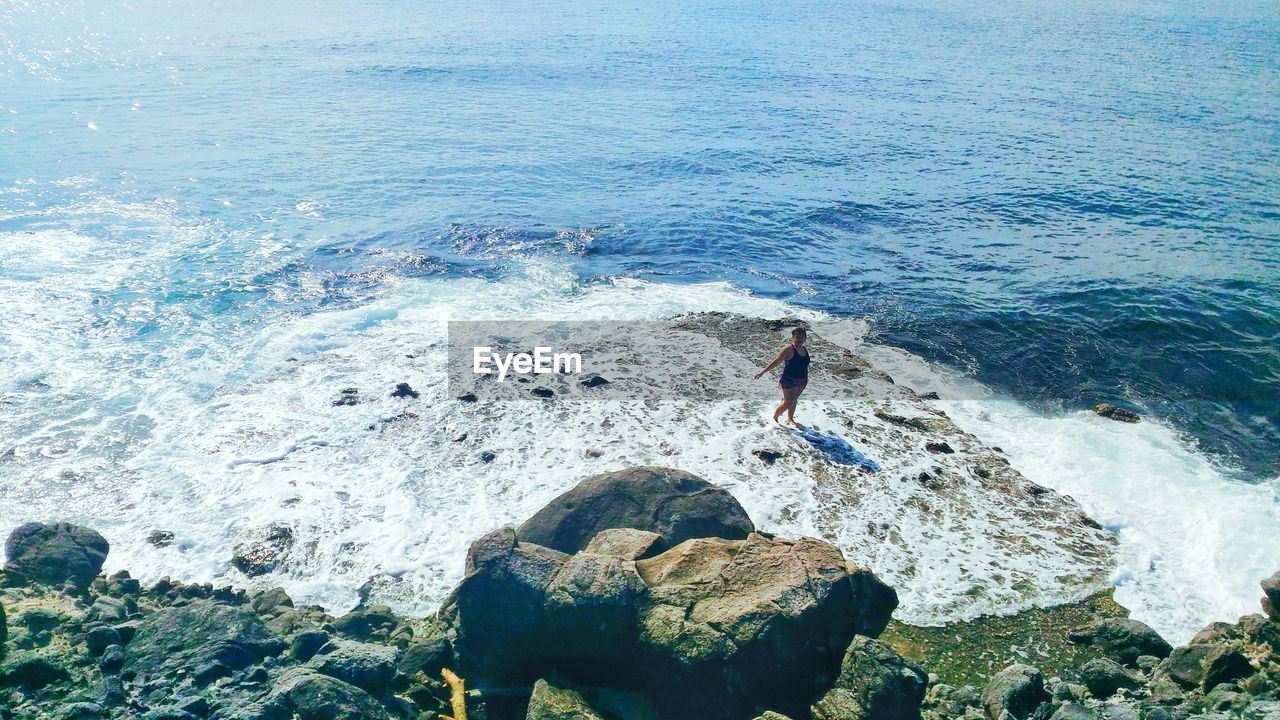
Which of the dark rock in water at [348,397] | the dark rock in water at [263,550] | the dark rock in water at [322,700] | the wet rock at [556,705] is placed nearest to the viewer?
the dark rock in water at [322,700]

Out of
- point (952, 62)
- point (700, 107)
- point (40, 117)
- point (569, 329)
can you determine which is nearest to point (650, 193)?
point (569, 329)

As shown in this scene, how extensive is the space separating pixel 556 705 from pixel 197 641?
4344 millimetres

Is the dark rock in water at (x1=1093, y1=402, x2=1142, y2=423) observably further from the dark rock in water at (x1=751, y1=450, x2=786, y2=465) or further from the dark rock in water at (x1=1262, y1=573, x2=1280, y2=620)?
the dark rock in water at (x1=751, y1=450, x2=786, y2=465)

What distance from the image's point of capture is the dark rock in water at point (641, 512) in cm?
1202

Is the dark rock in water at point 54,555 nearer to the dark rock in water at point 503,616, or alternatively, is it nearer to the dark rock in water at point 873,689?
the dark rock in water at point 503,616

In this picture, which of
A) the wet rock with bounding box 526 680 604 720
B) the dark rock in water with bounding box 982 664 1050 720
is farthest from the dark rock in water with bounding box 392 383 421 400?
the dark rock in water with bounding box 982 664 1050 720

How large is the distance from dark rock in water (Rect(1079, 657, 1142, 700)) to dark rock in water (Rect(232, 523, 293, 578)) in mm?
11931

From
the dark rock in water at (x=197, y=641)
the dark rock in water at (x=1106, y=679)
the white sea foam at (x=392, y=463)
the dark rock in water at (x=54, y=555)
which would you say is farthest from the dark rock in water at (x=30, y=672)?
the dark rock in water at (x=1106, y=679)

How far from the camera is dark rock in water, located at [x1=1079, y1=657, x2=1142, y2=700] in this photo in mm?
10125

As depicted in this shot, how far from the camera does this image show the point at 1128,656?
1098 cm

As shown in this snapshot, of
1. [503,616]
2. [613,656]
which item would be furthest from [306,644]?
[613,656]

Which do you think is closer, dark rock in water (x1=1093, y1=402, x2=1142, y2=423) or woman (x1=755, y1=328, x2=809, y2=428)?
woman (x1=755, y1=328, x2=809, y2=428)

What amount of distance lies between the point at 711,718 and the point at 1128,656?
6.33 m

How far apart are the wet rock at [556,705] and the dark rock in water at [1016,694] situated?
486 cm
